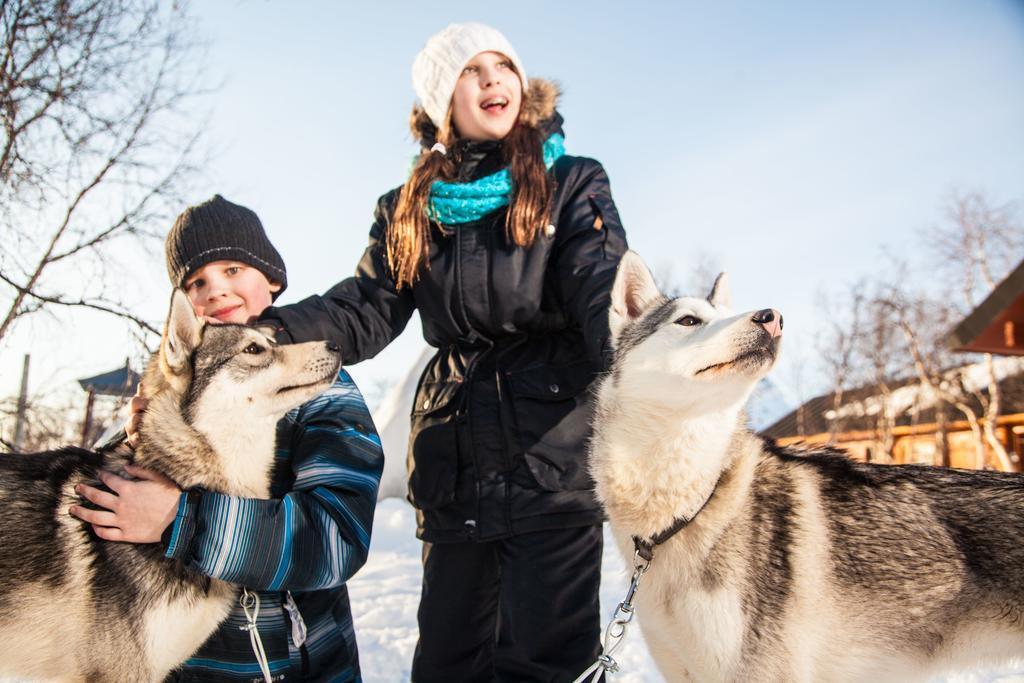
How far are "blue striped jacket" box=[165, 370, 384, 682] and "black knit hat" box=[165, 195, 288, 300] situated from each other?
69cm

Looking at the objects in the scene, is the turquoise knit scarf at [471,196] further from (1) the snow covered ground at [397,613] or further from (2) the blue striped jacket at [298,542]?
(1) the snow covered ground at [397,613]

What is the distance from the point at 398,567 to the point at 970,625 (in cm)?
743

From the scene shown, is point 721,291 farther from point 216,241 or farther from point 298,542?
point 216,241

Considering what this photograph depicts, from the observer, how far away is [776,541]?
2111 millimetres

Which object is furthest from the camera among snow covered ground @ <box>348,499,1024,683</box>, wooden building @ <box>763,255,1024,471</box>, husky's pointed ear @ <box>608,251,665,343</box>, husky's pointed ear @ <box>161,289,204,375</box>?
wooden building @ <box>763,255,1024,471</box>

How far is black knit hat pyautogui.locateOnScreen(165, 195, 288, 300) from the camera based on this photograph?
9.42 feet

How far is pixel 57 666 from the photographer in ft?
7.12

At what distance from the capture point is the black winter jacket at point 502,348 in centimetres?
253

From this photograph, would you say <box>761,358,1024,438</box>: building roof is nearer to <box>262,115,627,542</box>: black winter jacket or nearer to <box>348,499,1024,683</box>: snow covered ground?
<box>348,499,1024,683</box>: snow covered ground

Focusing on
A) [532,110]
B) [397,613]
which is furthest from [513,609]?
[397,613]

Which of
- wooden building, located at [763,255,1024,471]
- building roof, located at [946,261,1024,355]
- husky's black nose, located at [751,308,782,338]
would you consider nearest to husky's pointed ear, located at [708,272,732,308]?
husky's black nose, located at [751,308,782,338]

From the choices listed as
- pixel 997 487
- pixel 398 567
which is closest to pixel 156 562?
pixel 997 487

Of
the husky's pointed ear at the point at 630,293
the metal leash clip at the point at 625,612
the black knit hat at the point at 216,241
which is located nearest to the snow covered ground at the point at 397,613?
the metal leash clip at the point at 625,612

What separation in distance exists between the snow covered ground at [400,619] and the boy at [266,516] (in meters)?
1.00
